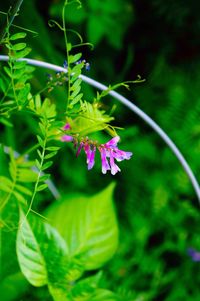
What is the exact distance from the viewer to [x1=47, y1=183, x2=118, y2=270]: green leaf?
968 mm

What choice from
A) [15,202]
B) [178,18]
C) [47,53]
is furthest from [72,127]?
[178,18]

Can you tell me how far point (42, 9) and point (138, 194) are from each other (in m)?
0.68

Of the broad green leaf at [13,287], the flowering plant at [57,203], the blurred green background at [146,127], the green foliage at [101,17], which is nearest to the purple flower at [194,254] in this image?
the blurred green background at [146,127]

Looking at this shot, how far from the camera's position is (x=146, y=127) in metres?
1.91

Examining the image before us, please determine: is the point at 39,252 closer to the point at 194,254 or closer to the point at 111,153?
the point at 111,153

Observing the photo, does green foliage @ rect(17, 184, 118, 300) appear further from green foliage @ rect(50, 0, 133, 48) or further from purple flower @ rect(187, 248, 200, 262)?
green foliage @ rect(50, 0, 133, 48)

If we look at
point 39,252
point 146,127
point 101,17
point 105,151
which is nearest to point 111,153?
point 105,151

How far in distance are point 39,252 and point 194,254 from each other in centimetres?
89

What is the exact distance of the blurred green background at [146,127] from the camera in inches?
61.5

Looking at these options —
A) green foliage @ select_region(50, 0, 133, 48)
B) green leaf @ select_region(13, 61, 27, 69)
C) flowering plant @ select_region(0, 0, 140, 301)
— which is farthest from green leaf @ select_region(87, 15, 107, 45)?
green leaf @ select_region(13, 61, 27, 69)

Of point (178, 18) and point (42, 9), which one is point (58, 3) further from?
point (178, 18)

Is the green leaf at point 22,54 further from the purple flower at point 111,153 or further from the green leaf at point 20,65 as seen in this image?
the purple flower at point 111,153

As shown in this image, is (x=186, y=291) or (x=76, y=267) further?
(x=186, y=291)

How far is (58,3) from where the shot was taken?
1.71 meters
